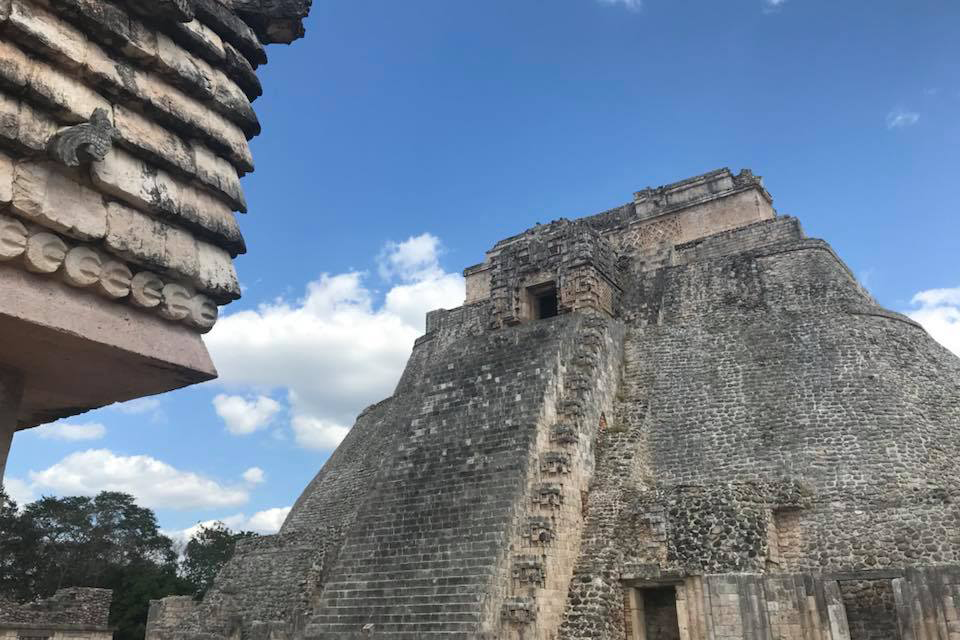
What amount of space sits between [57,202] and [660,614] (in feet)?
30.7

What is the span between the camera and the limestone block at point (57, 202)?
254 centimetres

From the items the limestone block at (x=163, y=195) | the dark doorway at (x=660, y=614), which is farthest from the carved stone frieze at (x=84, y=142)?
the dark doorway at (x=660, y=614)

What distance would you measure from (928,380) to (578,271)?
6.20 meters

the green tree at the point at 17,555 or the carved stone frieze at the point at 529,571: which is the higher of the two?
the green tree at the point at 17,555

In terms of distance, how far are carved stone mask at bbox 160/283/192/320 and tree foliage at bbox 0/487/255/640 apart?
24.0 m

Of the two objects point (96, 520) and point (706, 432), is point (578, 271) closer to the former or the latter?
point (706, 432)

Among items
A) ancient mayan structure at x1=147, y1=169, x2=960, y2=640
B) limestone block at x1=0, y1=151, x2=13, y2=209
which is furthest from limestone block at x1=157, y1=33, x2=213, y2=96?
ancient mayan structure at x1=147, y1=169, x2=960, y2=640

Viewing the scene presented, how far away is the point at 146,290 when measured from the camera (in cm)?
288

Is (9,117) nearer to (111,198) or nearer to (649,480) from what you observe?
(111,198)

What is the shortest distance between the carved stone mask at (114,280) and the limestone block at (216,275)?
0.93ft

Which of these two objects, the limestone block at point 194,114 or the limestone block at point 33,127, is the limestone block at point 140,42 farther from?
the limestone block at point 33,127

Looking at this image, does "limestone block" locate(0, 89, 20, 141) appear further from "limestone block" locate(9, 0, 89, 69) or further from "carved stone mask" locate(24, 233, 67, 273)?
"carved stone mask" locate(24, 233, 67, 273)

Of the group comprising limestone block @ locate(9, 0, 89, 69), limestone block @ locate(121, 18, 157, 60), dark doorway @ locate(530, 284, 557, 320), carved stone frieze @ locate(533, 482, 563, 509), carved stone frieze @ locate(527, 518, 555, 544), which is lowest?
carved stone frieze @ locate(527, 518, 555, 544)

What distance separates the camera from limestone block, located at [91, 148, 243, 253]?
2811 mm
